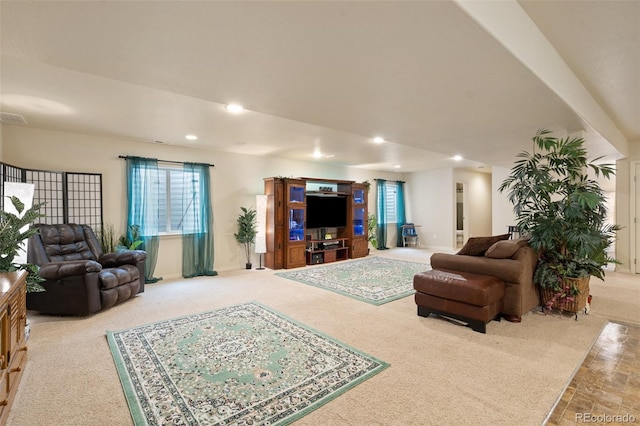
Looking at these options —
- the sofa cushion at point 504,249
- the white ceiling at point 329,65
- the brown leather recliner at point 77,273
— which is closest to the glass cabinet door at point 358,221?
the white ceiling at point 329,65

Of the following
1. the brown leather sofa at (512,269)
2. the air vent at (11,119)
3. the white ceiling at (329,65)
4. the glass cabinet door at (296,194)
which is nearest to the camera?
the white ceiling at (329,65)

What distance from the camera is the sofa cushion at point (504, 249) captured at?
3233mm

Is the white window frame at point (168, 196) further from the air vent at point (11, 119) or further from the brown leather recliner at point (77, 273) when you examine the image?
the air vent at point (11, 119)

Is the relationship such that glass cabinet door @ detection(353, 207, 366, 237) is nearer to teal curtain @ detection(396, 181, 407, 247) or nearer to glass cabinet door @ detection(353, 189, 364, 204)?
glass cabinet door @ detection(353, 189, 364, 204)

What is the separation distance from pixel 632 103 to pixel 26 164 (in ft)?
24.9

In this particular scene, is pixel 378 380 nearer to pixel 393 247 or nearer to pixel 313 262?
pixel 313 262

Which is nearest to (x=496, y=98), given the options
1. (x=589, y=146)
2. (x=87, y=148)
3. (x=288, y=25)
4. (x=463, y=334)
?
(x=288, y=25)

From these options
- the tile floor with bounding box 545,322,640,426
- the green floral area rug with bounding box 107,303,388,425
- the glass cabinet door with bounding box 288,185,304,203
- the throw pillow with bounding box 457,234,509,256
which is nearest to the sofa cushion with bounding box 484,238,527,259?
the throw pillow with bounding box 457,234,509,256

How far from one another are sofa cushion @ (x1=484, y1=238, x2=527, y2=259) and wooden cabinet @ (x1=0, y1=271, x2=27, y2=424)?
403 cm

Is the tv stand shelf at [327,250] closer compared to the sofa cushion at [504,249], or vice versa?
the sofa cushion at [504,249]

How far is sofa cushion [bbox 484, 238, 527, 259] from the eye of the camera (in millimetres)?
3233

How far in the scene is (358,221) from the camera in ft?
25.3

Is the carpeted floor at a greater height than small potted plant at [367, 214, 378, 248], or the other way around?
small potted plant at [367, 214, 378, 248]

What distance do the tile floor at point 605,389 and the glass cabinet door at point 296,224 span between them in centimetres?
482
